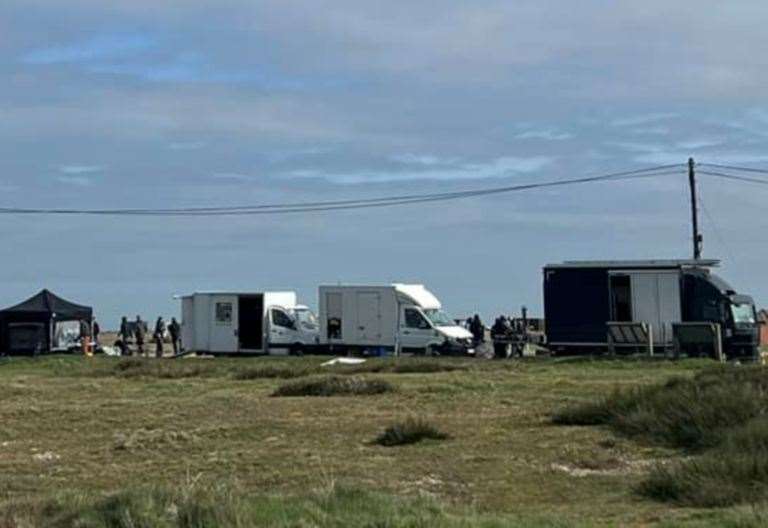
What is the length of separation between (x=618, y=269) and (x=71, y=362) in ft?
56.0

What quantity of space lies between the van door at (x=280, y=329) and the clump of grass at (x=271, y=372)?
48.0 ft

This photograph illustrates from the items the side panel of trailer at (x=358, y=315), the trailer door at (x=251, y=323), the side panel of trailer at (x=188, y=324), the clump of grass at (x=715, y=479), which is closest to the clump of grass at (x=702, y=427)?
the clump of grass at (x=715, y=479)

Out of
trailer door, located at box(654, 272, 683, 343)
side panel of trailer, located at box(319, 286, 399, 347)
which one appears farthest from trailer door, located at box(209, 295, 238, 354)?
trailer door, located at box(654, 272, 683, 343)

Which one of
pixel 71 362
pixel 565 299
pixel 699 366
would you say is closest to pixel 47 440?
pixel 699 366

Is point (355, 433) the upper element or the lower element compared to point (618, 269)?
lower

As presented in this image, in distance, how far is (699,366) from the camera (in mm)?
31984

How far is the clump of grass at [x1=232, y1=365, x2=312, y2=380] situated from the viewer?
31550 millimetres

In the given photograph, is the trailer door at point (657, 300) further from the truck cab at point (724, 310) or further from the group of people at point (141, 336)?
the group of people at point (141, 336)

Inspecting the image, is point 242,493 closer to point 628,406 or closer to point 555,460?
point 555,460

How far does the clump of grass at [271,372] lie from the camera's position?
104ft

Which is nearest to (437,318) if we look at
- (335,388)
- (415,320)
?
(415,320)

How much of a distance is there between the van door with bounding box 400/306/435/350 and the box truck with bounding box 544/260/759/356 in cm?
518

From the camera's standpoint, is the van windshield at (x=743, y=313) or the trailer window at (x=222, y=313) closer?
the van windshield at (x=743, y=313)

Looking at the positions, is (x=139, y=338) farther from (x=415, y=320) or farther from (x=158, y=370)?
(x=158, y=370)
